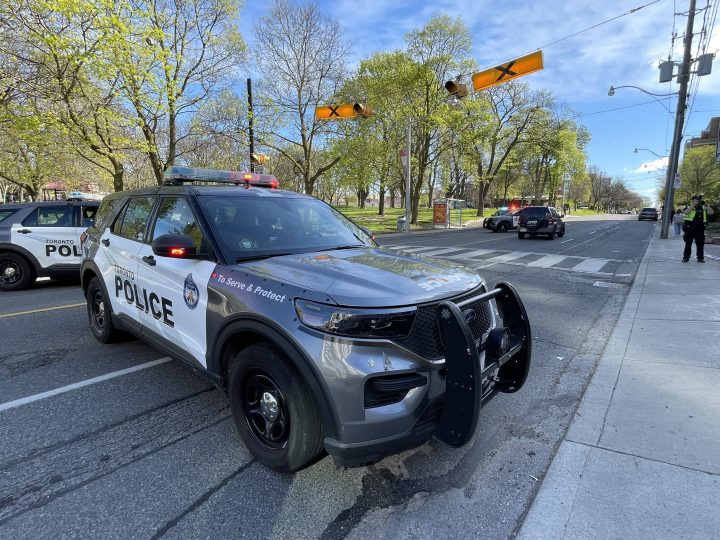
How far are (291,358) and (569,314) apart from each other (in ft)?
18.0

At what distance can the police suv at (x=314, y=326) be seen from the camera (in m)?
2.08

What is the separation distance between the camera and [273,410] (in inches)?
97.0

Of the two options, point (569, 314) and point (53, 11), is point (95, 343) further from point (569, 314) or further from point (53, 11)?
point (53, 11)

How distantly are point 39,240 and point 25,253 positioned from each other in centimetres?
35

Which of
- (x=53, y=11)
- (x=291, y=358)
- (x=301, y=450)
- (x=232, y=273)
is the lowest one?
(x=301, y=450)

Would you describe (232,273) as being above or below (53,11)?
below

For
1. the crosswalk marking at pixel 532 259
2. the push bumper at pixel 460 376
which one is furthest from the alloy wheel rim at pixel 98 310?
the crosswalk marking at pixel 532 259

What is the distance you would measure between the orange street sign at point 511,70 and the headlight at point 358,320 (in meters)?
8.76

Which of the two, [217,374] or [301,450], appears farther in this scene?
[217,374]

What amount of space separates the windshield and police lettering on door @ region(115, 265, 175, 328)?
2.55 ft

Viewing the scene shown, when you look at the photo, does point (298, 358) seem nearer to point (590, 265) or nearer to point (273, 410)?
point (273, 410)

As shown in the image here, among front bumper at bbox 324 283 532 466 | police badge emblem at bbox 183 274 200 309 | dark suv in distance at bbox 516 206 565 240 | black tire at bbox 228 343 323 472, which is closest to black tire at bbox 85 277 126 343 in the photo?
police badge emblem at bbox 183 274 200 309

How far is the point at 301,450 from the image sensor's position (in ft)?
7.52

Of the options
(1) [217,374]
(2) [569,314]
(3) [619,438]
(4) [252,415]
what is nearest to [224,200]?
(1) [217,374]
